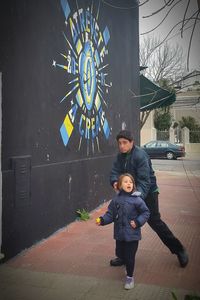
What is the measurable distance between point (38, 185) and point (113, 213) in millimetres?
1702

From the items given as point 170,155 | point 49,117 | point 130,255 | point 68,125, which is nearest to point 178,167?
point 170,155

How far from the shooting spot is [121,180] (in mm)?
4367

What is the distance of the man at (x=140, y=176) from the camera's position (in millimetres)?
4625

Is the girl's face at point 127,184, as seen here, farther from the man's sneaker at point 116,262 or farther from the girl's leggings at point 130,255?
the man's sneaker at point 116,262

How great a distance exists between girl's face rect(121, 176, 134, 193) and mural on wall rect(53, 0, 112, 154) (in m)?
2.47

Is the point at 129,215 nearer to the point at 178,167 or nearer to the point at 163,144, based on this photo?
the point at 178,167

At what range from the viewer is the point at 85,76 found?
7.62 m

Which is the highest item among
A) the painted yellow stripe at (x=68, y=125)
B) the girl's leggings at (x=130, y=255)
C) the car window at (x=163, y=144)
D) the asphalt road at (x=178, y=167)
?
the painted yellow stripe at (x=68, y=125)

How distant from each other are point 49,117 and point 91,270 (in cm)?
248

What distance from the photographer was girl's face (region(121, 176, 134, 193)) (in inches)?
170

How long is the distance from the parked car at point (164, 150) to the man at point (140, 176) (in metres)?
24.5

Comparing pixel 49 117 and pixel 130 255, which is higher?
pixel 49 117

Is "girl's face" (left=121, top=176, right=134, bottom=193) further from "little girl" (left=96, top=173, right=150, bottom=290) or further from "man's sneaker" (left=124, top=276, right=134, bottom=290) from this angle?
"man's sneaker" (left=124, top=276, right=134, bottom=290)

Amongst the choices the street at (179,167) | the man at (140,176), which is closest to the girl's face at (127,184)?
the man at (140,176)
